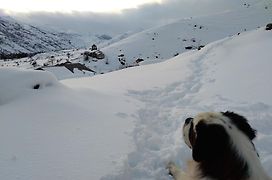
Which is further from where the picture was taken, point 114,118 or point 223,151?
point 114,118

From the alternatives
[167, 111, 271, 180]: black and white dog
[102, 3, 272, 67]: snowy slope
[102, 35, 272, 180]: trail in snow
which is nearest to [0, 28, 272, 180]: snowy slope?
[102, 35, 272, 180]: trail in snow

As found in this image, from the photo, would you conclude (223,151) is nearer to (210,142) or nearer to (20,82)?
(210,142)

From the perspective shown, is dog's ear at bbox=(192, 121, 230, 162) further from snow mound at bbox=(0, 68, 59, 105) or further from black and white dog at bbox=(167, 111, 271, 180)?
snow mound at bbox=(0, 68, 59, 105)

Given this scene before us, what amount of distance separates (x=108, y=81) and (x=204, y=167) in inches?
369

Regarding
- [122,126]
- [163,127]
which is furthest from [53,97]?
[163,127]

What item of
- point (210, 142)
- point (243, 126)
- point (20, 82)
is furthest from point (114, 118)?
point (210, 142)

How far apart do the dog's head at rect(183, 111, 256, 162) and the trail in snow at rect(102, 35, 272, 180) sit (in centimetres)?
186

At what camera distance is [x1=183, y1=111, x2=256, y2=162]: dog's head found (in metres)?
4.05

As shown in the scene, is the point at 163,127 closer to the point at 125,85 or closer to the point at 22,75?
the point at 22,75

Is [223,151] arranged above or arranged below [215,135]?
below

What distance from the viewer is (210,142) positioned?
4.07m

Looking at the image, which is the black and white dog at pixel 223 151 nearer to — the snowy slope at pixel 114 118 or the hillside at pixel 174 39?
the snowy slope at pixel 114 118

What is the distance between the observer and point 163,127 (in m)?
8.34

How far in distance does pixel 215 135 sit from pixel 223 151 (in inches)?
7.3
